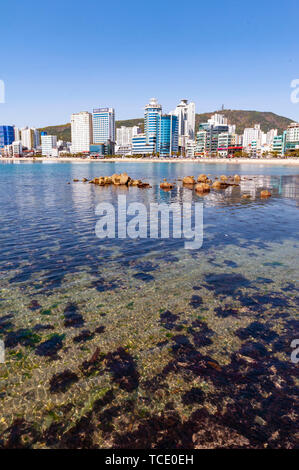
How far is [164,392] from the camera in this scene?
685 cm

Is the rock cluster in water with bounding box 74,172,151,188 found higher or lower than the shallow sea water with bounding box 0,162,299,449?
higher

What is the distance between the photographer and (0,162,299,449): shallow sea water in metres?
5.96

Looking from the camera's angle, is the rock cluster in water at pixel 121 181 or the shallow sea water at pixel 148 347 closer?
the shallow sea water at pixel 148 347

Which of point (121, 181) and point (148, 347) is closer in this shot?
point (148, 347)

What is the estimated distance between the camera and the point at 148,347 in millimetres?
8375

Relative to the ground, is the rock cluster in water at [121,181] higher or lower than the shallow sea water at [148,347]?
higher

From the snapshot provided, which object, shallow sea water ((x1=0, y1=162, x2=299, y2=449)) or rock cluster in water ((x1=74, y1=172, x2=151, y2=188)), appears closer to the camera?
shallow sea water ((x1=0, y1=162, x2=299, y2=449))

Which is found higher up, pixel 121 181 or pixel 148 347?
pixel 121 181

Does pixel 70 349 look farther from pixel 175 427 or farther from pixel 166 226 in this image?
pixel 166 226

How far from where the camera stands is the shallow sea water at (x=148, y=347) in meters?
5.96
